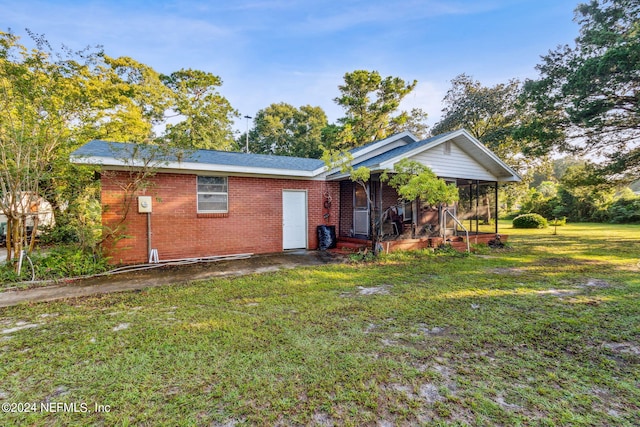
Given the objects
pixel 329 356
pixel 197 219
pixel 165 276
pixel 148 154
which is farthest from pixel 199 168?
pixel 329 356

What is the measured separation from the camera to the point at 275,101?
34.6m

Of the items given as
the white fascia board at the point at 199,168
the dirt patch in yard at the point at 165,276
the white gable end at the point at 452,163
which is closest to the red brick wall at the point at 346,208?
the white fascia board at the point at 199,168

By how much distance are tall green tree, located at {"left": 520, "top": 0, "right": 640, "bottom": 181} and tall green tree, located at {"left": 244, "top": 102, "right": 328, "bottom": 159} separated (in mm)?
21545

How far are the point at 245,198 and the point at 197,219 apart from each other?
1540 millimetres

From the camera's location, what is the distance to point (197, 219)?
327 inches

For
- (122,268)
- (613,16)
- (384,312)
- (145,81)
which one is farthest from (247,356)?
(145,81)

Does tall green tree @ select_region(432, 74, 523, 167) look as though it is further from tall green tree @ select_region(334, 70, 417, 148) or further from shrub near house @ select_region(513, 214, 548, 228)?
shrub near house @ select_region(513, 214, 548, 228)

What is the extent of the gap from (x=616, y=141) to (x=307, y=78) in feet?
48.2

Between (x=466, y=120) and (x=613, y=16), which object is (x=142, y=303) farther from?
(x=466, y=120)

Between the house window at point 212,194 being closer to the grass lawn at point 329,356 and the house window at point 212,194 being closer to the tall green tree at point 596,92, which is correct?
the grass lawn at point 329,356

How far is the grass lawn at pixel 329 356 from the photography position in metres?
2.20

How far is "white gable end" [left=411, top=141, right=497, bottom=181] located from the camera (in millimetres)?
9609

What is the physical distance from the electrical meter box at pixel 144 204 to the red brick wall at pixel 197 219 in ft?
0.62

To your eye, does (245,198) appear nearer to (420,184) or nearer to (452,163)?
(420,184)
